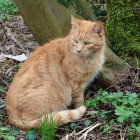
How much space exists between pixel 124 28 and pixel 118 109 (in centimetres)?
185

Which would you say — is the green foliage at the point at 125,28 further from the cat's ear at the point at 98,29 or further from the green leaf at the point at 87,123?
the green leaf at the point at 87,123

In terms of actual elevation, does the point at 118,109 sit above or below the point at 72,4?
below

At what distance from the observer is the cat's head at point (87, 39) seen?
128 inches

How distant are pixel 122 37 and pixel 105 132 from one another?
1.99 metres

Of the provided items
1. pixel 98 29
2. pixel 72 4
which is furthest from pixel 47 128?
pixel 72 4

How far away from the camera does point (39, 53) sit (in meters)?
3.54

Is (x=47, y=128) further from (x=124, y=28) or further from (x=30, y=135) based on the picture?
(x=124, y=28)

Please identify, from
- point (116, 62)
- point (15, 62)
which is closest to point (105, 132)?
point (116, 62)

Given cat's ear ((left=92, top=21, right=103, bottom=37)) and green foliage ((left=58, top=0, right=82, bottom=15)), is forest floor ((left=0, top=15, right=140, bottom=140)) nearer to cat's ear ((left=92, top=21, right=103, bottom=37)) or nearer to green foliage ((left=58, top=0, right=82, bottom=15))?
cat's ear ((left=92, top=21, right=103, bottom=37))

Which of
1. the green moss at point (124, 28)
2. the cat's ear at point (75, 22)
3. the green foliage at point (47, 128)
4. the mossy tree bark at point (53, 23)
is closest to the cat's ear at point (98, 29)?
the cat's ear at point (75, 22)

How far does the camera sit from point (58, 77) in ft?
11.3

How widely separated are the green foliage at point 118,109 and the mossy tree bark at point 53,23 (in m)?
0.58

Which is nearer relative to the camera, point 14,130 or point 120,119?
point 120,119

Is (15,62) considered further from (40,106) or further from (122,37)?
(122,37)
